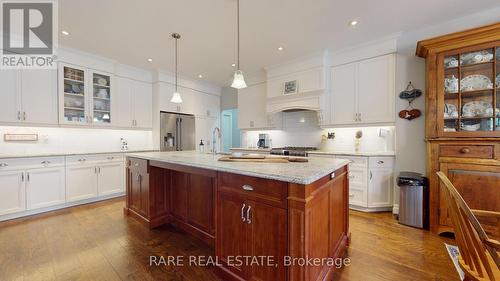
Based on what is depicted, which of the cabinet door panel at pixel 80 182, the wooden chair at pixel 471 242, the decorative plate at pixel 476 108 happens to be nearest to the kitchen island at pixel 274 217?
the wooden chair at pixel 471 242

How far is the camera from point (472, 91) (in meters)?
2.44

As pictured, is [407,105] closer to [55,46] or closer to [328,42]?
[328,42]

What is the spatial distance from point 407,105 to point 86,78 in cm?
563

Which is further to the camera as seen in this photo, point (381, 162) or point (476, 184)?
point (381, 162)

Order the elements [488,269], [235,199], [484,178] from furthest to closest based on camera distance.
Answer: [484,178], [235,199], [488,269]

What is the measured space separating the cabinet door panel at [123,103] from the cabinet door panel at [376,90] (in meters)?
4.67

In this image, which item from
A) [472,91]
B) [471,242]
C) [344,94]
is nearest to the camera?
[471,242]

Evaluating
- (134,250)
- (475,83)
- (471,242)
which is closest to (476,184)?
(475,83)

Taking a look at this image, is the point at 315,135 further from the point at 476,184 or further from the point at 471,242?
the point at 471,242

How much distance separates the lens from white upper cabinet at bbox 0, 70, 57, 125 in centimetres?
307

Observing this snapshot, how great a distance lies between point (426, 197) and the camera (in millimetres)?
2711

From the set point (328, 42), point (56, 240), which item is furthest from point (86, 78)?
point (328, 42)

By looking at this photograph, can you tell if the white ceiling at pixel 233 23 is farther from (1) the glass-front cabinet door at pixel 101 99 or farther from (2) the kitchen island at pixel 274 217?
(2) the kitchen island at pixel 274 217

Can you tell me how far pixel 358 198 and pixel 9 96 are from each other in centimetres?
565
